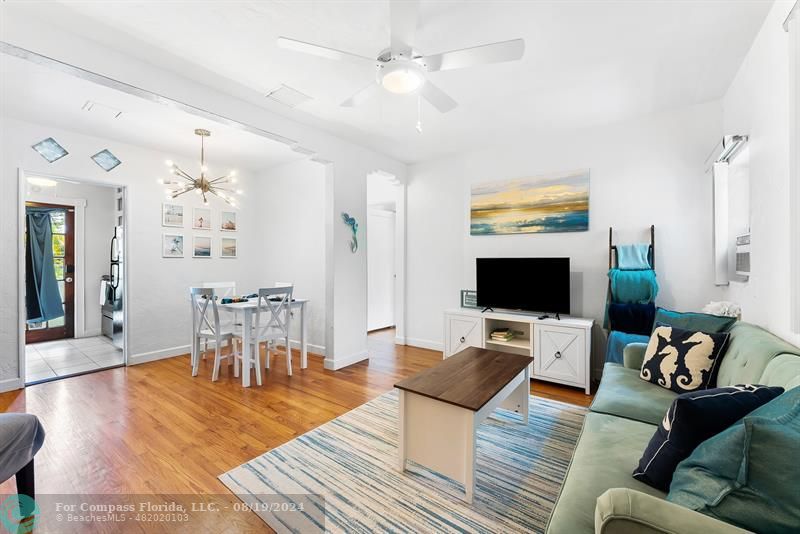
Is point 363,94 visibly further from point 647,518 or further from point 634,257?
point 634,257

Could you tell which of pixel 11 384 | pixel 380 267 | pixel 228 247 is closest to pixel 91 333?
pixel 11 384

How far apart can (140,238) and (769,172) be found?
5.71 m

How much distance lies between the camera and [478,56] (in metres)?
1.73

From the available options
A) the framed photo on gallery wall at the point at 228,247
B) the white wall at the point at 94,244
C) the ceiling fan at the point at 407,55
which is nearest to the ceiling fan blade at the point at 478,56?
the ceiling fan at the point at 407,55

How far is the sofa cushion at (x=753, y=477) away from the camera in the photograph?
0.76m

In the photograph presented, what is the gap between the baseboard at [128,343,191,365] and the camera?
13.3 feet

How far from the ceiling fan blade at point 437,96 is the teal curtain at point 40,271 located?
6227 millimetres

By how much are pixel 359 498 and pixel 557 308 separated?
2565 mm

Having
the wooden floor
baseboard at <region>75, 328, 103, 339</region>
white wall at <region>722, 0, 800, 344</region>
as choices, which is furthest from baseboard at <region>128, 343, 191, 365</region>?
white wall at <region>722, 0, 800, 344</region>

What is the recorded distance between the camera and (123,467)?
200cm

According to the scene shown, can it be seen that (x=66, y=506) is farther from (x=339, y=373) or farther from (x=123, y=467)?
(x=339, y=373)

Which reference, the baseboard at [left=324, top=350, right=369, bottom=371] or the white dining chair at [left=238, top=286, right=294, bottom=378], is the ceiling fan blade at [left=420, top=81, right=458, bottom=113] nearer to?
the white dining chair at [left=238, top=286, right=294, bottom=378]

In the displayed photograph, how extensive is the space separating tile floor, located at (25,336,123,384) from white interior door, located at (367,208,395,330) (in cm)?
353

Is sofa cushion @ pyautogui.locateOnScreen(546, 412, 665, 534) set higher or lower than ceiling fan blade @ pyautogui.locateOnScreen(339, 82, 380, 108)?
lower
